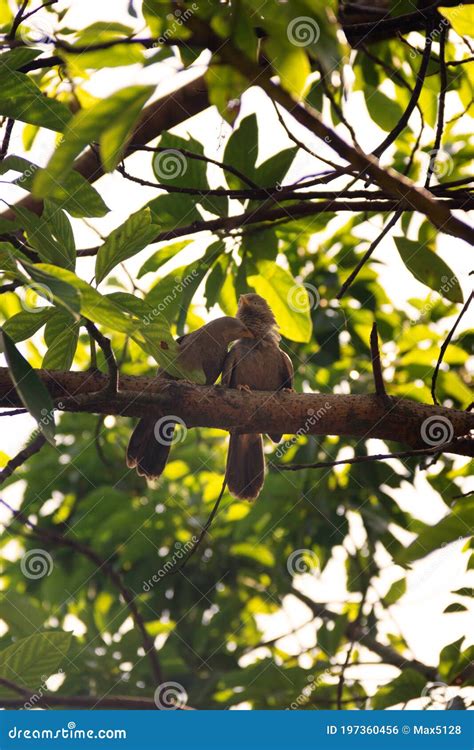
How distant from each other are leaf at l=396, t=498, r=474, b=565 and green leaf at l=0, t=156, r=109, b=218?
1270 millimetres

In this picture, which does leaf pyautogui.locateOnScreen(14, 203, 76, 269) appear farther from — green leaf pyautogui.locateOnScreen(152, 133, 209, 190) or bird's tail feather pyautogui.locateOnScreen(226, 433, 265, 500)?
bird's tail feather pyautogui.locateOnScreen(226, 433, 265, 500)

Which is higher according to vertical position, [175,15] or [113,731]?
[175,15]

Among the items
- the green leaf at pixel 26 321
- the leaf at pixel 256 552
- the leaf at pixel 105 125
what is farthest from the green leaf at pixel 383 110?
the leaf at pixel 256 552

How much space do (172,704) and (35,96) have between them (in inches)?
94.0

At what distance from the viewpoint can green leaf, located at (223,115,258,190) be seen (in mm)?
3201

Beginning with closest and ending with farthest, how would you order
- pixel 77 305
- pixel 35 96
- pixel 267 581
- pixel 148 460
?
1. pixel 77 305
2. pixel 35 96
3. pixel 148 460
4. pixel 267 581

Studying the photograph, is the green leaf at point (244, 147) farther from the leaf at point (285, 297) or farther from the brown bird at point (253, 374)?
the brown bird at point (253, 374)

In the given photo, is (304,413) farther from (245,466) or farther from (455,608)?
(245,466)

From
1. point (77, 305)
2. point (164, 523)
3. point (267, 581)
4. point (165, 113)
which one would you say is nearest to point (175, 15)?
point (77, 305)

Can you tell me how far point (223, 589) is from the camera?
5398mm

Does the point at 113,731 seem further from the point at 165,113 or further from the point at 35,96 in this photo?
the point at 165,113

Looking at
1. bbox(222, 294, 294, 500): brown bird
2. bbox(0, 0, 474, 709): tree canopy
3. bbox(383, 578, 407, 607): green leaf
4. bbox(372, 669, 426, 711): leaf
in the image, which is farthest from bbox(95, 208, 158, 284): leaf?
bbox(372, 669, 426, 711): leaf

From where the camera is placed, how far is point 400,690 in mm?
3430

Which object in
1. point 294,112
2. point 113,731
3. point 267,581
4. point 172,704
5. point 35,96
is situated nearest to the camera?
point 294,112
